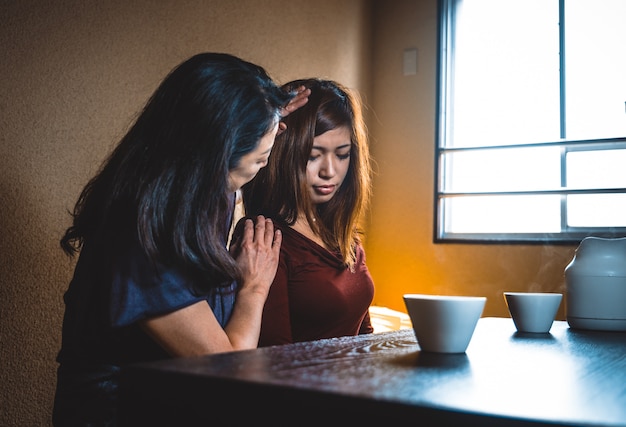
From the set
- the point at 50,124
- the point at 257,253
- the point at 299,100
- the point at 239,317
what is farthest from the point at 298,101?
the point at 50,124

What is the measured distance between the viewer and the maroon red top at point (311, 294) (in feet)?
5.55

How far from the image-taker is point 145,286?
1060mm

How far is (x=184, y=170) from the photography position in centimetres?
113

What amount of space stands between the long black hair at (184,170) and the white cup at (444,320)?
0.40 meters

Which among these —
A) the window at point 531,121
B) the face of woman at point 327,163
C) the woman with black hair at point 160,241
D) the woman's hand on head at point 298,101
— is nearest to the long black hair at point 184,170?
the woman with black hair at point 160,241

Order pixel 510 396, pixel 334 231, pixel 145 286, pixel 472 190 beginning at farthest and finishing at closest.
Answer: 1. pixel 472 190
2. pixel 334 231
3. pixel 145 286
4. pixel 510 396

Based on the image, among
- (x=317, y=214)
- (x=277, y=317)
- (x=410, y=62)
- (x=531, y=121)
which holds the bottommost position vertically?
(x=277, y=317)

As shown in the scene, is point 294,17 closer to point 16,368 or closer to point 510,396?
point 16,368

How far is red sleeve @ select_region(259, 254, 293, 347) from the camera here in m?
1.61

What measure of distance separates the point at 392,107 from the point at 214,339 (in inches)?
132

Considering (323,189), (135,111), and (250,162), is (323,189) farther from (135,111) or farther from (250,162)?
(135,111)

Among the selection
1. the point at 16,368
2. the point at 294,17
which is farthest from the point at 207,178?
the point at 294,17

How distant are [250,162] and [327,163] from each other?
25.6 inches

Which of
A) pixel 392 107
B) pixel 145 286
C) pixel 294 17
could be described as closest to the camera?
pixel 145 286
